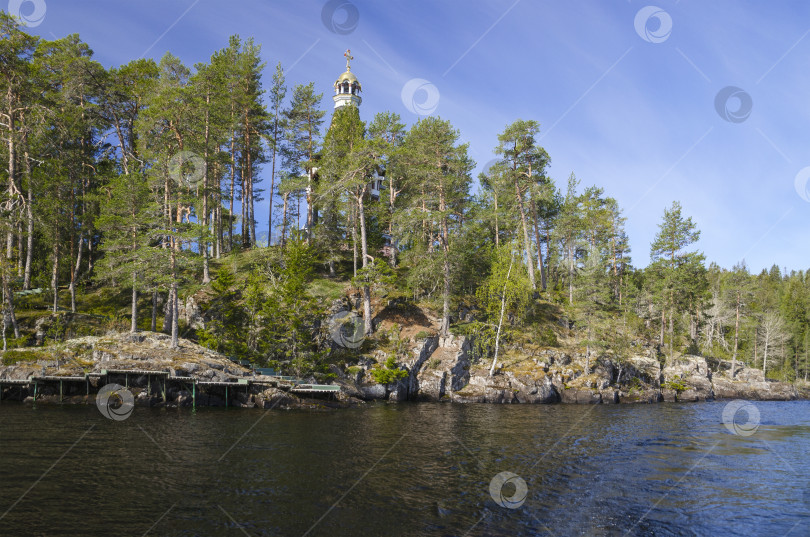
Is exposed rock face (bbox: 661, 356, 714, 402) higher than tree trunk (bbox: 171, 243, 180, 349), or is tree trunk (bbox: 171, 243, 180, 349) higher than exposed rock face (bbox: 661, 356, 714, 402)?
tree trunk (bbox: 171, 243, 180, 349)

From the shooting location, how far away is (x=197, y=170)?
4288cm

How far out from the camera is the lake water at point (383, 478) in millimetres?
11281

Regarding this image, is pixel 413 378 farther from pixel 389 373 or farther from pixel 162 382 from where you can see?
pixel 162 382

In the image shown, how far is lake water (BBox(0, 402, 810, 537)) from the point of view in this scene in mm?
11281

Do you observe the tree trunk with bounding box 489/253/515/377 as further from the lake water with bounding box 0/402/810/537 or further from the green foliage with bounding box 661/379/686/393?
the green foliage with bounding box 661/379/686/393

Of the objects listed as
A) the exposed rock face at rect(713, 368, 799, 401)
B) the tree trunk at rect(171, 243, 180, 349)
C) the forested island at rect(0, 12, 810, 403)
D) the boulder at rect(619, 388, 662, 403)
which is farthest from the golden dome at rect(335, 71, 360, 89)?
the exposed rock face at rect(713, 368, 799, 401)

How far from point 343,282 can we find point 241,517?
39.7m

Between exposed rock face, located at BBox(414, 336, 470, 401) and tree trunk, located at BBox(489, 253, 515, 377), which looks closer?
exposed rock face, located at BBox(414, 336, 470, 401)

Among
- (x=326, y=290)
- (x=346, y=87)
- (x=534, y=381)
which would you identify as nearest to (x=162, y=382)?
(x=326, y=290)

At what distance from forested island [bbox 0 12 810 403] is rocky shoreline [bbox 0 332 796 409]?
0.27m

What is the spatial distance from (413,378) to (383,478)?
26.0m

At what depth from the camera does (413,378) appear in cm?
4091

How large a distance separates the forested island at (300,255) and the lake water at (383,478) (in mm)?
12974

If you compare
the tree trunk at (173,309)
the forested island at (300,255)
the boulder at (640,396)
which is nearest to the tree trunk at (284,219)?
the forested island at (300,255)
